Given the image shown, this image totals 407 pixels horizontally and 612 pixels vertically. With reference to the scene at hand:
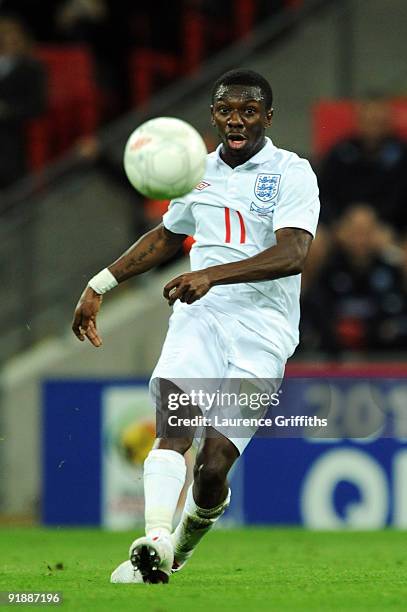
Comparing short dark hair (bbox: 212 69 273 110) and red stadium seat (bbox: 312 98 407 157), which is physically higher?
short dark hair (bbox: 212 69 273 110)

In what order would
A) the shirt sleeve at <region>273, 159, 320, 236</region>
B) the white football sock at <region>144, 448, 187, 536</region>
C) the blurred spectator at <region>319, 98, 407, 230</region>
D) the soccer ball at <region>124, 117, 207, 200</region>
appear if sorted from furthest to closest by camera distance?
1. the blurred spectator at <region>319, 98, 407, 230</region>
2. the shirt sleeve at <region>273, 159, 320, 236</region>
3. the soccer ball at <region>124, 117, 207, 200</region>
4. the white football sock at <region>144, 448, 187, 536</region>

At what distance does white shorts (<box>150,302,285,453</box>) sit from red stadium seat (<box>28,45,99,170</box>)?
700cm

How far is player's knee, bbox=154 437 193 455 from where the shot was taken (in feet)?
19.2

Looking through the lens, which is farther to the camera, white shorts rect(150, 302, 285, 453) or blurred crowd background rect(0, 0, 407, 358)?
blurred crowd background rect(0, 0, 407, 358)

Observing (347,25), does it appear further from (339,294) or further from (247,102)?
(247,102)

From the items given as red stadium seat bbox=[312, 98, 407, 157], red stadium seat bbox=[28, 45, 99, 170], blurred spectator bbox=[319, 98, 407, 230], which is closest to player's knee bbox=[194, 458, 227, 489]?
blurred spectator bbox=[319, 98, 407, 230]

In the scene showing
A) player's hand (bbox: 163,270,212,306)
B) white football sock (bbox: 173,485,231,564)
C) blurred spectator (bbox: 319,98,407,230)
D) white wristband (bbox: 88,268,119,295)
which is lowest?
white football sock (bbox: 173,485,231,564)

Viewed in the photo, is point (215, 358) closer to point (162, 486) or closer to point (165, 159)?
point (162, 486)

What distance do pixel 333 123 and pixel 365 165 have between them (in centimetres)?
68

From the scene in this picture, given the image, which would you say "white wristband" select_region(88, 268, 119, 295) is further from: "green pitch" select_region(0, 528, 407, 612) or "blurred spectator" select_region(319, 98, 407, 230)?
"blurred spectator" select_region(319, 98, 407, 230)

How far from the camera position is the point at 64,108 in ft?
43.1

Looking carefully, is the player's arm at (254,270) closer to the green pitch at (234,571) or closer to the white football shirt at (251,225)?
the white football shirt at (251,225)

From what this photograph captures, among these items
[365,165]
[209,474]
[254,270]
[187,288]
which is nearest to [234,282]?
[254,270]

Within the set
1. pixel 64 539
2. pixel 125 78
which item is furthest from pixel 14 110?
pixel 64 539
